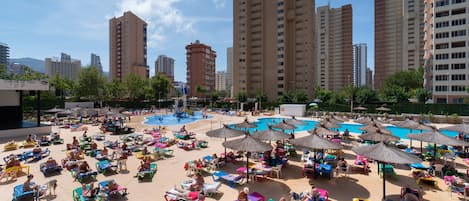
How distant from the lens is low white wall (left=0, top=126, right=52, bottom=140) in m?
21.7

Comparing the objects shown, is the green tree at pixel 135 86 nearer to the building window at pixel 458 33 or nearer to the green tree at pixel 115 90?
the green tree at pixel 115 90

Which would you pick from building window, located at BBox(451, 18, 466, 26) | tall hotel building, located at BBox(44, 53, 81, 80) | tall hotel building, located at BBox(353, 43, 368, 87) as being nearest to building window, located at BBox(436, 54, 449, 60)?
building window, located at BBox(451, 18, 466, 26)

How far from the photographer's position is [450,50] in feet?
155

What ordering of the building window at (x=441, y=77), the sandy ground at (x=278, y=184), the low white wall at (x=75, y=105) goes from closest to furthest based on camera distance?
the sandy ground at (x=278, y=184), the low white wall at (x=75, y=105), the building window at (x=441, y=77)

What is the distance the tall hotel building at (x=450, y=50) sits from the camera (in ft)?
151

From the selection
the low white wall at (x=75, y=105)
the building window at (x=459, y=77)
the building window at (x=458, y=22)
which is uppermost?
the building window at (x=458, y=22)

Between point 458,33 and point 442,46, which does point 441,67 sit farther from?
point 458,33

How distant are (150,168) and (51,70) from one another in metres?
178

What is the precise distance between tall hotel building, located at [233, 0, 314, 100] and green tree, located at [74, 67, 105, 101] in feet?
121

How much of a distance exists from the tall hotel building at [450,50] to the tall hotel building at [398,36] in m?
48.6

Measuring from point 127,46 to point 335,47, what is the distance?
95.4 metres

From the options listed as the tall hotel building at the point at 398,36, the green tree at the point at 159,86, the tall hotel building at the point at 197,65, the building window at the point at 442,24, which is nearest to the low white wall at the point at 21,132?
the green tree at the point at 159,86

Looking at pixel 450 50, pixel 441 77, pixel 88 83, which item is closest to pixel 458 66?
pixel 441 77

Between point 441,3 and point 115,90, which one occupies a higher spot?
point 441,3
